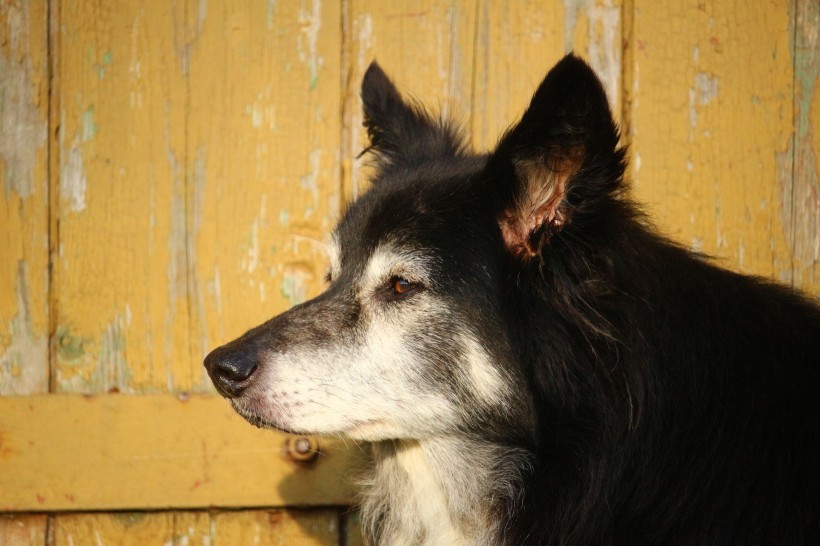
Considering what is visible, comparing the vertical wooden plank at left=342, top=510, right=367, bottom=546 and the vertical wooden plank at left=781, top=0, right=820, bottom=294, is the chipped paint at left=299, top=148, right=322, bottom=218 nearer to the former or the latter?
the vertical wooden plank at left=342, top=510, right=367, bottom=546

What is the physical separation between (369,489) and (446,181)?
1117mm

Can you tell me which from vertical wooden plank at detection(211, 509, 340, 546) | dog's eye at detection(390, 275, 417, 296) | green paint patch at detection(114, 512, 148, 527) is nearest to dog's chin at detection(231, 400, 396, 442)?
dog's eye at detection(390, 275, 417, 296)

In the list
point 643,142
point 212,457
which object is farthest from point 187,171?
point 643,142

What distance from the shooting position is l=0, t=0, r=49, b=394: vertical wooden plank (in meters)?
3.20

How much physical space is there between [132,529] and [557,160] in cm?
221

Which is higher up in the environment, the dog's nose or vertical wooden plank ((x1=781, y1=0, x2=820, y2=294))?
vertical wooden plank ((x1=781, y1=0, x2=820, y2=294))

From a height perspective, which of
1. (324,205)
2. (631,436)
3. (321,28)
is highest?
(321,28)

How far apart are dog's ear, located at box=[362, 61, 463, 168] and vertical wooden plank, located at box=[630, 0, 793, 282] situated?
30.3 inches

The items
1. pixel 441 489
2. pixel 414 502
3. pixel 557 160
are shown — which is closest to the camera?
pixel 557 160

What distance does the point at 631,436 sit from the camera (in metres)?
2.34

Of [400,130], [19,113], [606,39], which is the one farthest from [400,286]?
[19,113]

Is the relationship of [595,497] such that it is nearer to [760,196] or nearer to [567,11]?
[760,196]

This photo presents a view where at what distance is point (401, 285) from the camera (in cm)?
251

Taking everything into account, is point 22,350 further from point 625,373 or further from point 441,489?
point 625,373
